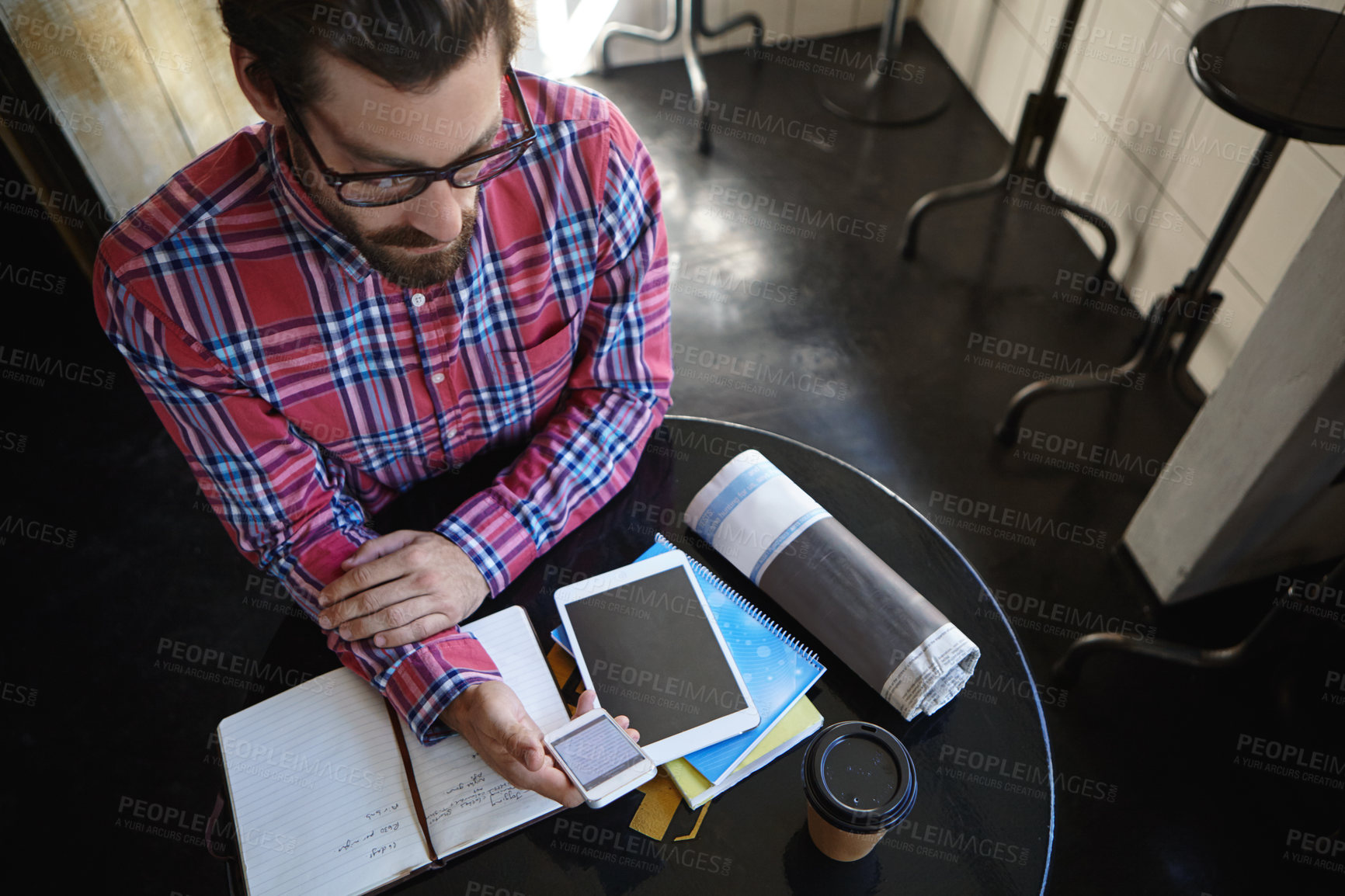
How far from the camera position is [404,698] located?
3.68ft

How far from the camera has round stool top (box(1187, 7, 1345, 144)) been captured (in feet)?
5.66

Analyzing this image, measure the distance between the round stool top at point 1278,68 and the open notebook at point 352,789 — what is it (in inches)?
66.1

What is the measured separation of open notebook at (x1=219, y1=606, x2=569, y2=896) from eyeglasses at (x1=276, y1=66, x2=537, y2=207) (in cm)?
58

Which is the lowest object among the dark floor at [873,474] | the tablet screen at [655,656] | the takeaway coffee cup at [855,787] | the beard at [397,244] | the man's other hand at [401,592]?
the dark floor at [873,474]

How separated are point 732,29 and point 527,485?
2.82 meters

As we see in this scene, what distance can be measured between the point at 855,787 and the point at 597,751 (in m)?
0.29

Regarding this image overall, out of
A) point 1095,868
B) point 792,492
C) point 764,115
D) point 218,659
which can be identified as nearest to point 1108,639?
point 1095,868

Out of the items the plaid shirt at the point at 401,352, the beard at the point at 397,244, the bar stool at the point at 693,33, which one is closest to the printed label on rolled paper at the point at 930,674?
the plaid shirt at the point at 401,352

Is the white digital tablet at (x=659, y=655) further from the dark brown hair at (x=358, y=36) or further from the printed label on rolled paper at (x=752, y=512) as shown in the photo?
the dark brown hair at (x=358, y=36)

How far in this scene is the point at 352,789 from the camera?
1085mm

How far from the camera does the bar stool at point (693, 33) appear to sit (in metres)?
3.31

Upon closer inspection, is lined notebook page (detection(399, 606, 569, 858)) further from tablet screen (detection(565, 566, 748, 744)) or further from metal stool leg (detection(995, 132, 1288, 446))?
metal stool leg (detection(995, 132, 1288, 446))

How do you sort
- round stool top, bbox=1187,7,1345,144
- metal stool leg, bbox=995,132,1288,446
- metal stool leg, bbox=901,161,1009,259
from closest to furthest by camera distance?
1. round stool top, bbox=1187,7,1345,144
2. metal stool leg, bbox=995,132,1288,446
3. metal stool leg, bbox=901,161,1009,259

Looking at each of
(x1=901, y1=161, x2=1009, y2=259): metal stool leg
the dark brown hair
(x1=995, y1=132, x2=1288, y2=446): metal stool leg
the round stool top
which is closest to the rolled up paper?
the dark brown hair
